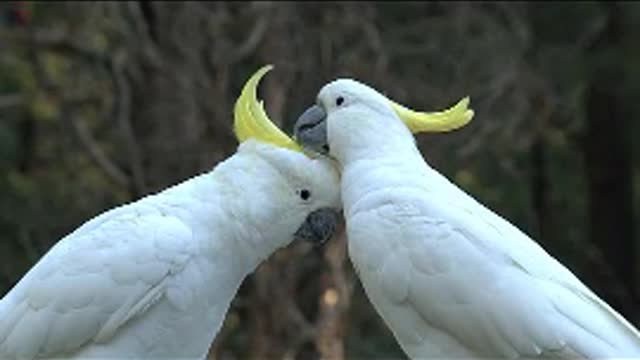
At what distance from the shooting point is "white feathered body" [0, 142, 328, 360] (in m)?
2.74

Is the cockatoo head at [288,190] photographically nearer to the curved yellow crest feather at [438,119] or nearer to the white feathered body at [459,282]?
the white feathered body at [459,282]

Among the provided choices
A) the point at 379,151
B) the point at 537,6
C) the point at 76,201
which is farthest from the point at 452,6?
the point at 379,151

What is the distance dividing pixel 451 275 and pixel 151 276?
697mm

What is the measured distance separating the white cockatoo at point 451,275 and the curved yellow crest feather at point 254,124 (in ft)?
0.54

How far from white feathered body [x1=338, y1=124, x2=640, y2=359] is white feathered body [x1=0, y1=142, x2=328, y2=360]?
250 millimetres

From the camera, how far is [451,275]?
2703 mm

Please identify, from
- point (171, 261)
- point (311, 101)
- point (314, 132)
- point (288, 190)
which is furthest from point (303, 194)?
point (311, 101)

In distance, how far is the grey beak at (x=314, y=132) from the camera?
2963 mm

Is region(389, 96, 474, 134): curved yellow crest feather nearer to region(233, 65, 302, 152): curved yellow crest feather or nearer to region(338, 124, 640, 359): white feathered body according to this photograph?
region(338, 124, 640, 359): white feathered body

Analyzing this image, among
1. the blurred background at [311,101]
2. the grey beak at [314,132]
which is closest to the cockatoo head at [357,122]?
the grey beak at [314,132]

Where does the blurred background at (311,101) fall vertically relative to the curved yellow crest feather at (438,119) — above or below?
below

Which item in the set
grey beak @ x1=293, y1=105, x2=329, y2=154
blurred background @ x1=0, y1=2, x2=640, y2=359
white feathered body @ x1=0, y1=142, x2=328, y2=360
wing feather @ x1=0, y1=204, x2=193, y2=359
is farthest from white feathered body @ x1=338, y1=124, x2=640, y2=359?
blurred background @ x1=0, y1=2, x2=640, y2=359

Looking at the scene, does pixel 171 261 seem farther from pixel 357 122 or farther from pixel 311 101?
pixel 311 101

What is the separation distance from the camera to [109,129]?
6.99m
